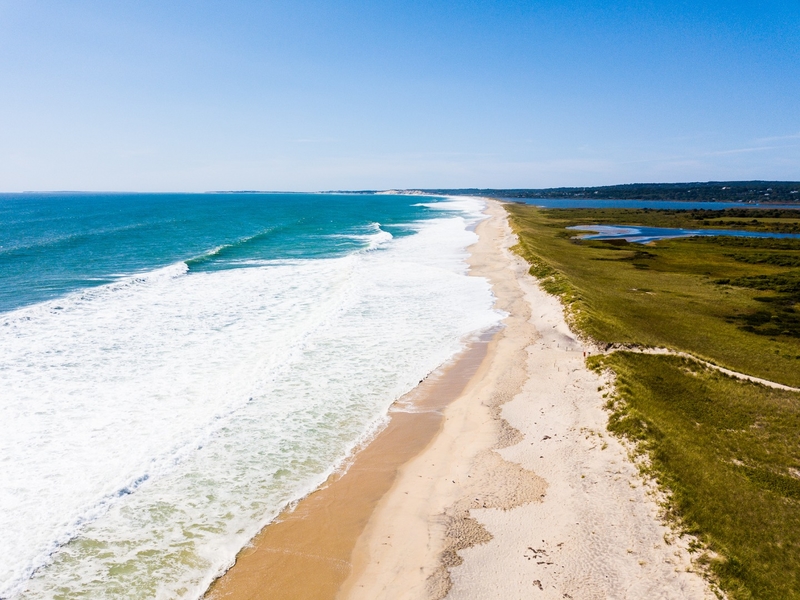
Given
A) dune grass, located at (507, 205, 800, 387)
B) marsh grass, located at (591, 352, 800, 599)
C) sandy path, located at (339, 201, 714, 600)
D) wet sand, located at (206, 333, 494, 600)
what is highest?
dune grass, located at (507, 205, 800, 387)

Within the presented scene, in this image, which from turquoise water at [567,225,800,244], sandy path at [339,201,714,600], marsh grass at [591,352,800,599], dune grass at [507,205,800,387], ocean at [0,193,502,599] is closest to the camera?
sandy path at [339,201,714,600]

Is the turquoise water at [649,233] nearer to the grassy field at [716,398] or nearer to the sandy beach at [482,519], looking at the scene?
the grassy field at [716,398]

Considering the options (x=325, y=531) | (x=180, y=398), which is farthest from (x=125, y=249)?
(x=325, y=531)

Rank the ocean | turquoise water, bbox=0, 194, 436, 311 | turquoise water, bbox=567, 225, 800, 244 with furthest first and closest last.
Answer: turquoise water, bbox=567, 225, 800, 244 < turquoise water, bbox=0, 194, 436, 311 < the ocean

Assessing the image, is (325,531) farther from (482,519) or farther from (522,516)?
(522,516)

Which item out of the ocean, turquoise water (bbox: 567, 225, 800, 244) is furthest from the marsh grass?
turquoise water (bbox: 567, 225, 800, 244)

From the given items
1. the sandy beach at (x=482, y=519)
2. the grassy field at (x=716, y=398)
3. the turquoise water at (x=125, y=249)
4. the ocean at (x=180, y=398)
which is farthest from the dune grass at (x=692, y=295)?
the turquoise water at (x=125, y=249)

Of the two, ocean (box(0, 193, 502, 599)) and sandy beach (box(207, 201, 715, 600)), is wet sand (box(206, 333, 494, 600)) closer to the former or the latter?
sandy beach (box(207, 201, 715, 600))
